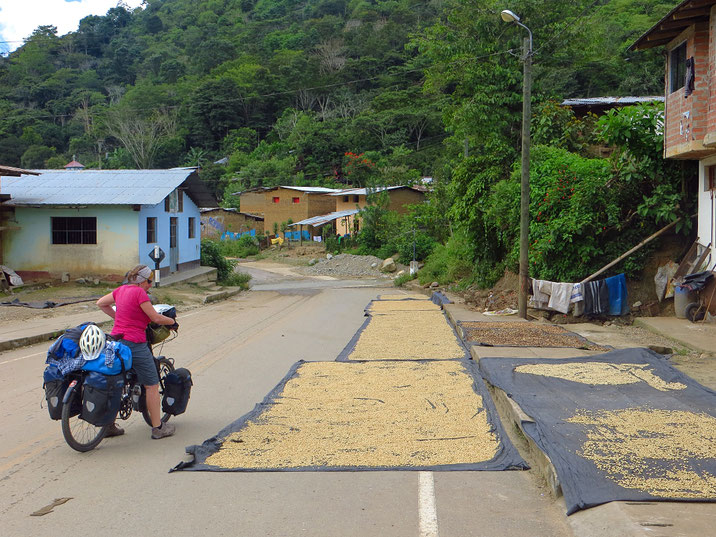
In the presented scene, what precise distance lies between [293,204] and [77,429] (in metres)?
60.1

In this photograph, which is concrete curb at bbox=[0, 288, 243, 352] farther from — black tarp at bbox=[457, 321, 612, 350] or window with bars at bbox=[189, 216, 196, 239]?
window with bars at bbox=[189, 216, 196, 239]

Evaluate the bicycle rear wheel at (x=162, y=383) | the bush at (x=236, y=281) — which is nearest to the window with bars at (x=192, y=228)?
the bush at (x=236, y=281)

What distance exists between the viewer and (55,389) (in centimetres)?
623

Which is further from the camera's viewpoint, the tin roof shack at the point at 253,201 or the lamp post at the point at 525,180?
the tin roof shack at the point at 253,201

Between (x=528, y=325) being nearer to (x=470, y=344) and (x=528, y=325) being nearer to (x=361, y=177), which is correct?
(x=470, y=344)

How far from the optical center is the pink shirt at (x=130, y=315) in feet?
22.0

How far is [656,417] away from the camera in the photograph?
6.87 meters

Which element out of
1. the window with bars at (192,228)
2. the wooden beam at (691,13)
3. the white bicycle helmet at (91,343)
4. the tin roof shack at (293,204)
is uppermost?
the wooden beam at (691,13)

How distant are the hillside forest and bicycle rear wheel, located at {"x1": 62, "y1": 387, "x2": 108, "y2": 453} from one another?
13.6 meters

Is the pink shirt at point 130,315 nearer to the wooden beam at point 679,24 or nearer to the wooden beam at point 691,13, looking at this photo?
the wooden beam at point 691,13

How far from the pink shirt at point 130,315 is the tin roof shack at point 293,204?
57704 millimetres

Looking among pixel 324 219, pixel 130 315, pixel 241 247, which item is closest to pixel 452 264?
pixel 130 315

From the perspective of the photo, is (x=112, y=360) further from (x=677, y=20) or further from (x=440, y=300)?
(x=440, y=300)

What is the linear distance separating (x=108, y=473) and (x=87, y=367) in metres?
1.02
